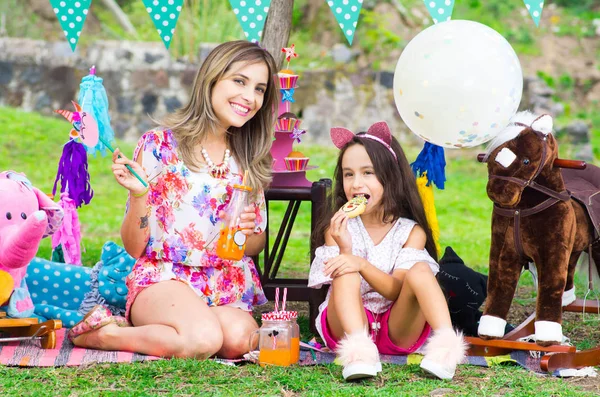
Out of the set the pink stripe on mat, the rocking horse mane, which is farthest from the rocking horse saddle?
the pink stripe on mat

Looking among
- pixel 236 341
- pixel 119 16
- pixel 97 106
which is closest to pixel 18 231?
pixel 97 106

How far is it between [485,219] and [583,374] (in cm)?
397

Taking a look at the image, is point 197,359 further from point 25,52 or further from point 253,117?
point 25,52

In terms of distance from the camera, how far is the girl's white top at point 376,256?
→ 319cm

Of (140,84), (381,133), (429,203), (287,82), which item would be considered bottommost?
(429,203)

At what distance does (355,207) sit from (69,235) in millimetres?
1514

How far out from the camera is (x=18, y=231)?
309 centimetres

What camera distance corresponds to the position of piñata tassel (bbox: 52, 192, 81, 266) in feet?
12.5

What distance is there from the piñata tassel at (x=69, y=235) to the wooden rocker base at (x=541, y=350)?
1844 mm

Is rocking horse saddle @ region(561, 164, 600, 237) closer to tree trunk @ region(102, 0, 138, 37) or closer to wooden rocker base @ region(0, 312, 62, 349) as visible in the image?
wooden rocker base @ region(0, 312, 62, 349)

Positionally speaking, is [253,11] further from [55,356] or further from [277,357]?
[55,356]

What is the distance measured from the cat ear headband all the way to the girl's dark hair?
2cm

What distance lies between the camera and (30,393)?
8.41ft

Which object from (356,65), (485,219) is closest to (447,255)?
(485,219)
